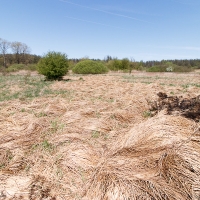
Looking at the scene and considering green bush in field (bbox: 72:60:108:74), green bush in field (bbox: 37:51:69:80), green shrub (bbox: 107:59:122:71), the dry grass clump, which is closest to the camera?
the dry grass clump

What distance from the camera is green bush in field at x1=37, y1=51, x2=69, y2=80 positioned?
16203 millimetres

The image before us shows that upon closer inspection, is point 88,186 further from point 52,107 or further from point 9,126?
point 52,107

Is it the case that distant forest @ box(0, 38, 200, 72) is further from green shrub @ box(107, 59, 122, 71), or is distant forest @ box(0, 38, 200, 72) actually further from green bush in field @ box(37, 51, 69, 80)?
green bush in field @ box(37, 51, 69, 80)

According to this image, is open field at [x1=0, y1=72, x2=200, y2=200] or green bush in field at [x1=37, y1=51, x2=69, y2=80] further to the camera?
green bush in field at [x1=37, y1=51, x2=69, y2=80]

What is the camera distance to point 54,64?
16250 millimetres

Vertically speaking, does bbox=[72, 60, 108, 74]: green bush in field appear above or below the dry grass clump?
above

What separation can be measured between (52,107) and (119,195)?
373cm

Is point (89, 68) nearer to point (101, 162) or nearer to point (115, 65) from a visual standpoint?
point (115, 65)

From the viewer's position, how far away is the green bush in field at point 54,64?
53.2 ft

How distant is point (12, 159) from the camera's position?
9.16 ft

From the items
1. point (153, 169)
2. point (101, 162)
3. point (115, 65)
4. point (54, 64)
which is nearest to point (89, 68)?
point (115, 65)

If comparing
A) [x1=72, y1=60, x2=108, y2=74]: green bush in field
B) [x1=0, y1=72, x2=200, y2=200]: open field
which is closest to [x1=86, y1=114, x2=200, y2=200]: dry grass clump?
[x1=0, y1=72, x2=200, y2=200]: open field

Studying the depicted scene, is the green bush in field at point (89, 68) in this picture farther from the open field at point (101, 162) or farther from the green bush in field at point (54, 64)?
the open field at point (101, 162)

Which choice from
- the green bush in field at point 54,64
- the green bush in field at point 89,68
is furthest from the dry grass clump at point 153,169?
the green bush in field at point 89,68
